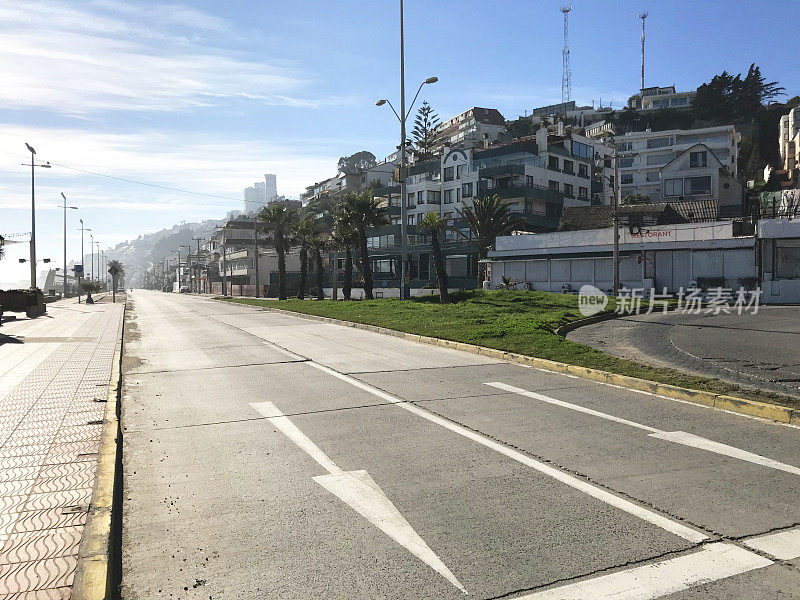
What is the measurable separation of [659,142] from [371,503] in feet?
291

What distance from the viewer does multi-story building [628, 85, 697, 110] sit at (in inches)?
4333

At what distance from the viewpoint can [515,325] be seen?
18844 mm

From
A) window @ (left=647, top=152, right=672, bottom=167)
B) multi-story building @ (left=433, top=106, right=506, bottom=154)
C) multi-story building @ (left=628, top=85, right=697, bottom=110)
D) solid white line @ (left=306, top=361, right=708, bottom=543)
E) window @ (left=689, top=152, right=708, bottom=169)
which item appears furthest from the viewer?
multi-story building @ (left=628, top=85, right=697, bottom=110)

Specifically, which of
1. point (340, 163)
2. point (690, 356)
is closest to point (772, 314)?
point (690, 356)

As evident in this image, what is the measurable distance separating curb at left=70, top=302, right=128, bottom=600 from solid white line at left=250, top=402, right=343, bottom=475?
6.15ft

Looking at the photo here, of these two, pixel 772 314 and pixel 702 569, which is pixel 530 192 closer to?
pixel 772 314

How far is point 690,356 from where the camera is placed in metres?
13.2

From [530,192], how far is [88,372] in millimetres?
54025

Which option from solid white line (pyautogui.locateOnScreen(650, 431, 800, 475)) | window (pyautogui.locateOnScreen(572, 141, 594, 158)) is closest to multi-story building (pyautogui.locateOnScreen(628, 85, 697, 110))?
window (pyautogui.locateOnScreen(572, 141, 594, 158))

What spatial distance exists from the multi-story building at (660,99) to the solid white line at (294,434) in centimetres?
11086

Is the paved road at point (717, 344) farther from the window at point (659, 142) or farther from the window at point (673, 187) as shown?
the window at point (659, 142)

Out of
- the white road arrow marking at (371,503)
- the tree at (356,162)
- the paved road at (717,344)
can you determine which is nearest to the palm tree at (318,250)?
the paved road at (717,344)

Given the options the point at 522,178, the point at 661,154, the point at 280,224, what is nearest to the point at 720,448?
the point at 280,224

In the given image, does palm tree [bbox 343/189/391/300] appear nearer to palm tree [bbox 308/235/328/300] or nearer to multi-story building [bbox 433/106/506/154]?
palm tree [bbox 308/235/328/300]
